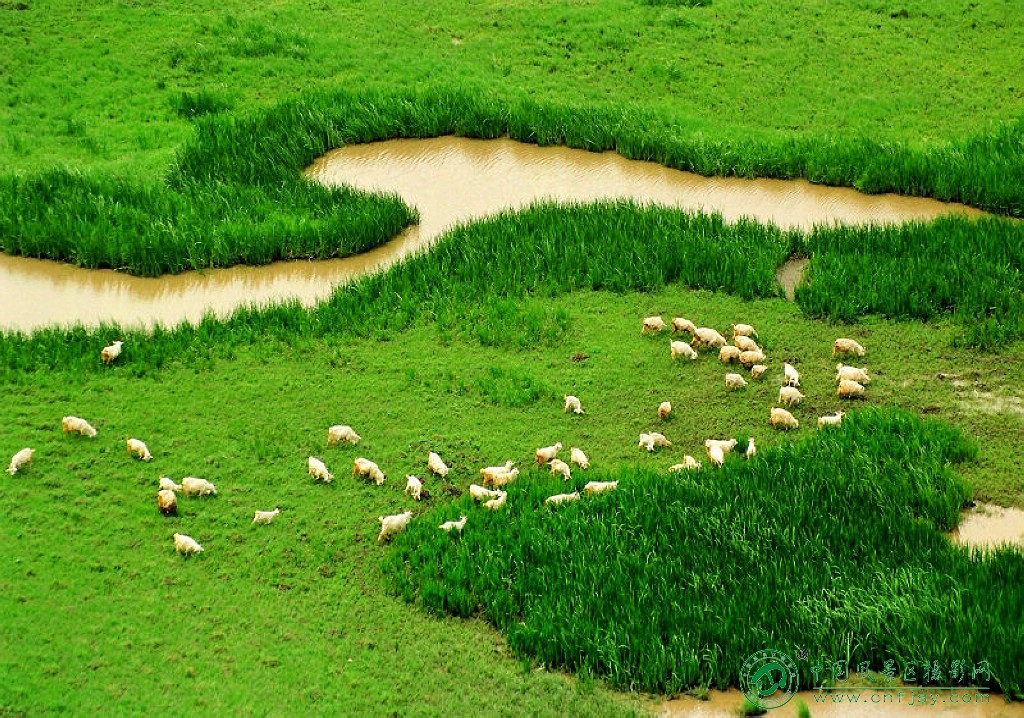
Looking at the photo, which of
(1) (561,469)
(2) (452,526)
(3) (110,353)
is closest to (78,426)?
(3) (110,353)

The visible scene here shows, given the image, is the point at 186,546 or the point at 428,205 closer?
the point at 186,546

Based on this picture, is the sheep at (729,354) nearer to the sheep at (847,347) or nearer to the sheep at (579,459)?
the sheep at (847,347)

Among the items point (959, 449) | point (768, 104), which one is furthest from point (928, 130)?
point (959, 449)

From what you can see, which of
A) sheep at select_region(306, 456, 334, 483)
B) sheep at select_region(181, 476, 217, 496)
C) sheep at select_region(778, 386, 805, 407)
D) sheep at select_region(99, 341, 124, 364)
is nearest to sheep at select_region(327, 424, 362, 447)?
sheep at select_region(306, 456, 334, 483)

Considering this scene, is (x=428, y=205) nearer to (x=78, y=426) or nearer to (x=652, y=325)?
(x=652, y=325)

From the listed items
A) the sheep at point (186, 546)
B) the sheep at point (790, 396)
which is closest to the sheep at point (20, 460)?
the sheep at point (186, 546)

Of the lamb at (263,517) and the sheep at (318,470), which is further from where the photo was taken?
the sheep at (318,470)
